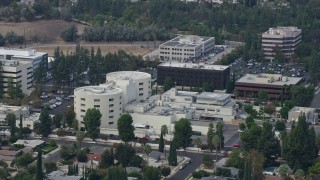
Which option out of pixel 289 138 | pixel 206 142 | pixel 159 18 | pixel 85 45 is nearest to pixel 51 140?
pixel 206 142

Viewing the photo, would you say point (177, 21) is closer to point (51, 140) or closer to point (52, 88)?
point (52, 88)

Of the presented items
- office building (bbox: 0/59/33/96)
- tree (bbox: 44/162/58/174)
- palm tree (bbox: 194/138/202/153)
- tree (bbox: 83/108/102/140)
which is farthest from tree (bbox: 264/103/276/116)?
tree (bbox: 44/162/58/174)

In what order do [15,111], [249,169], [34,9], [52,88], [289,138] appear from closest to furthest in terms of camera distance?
[249,169] → [289,138] → [15,111] → [52,88] → [34,9]

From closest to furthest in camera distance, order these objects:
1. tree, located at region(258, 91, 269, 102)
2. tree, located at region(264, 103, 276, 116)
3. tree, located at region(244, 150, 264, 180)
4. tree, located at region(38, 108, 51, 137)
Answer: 1. tree, located at region(244, 150, 264, 180)
2. tree, located at region(38, 108, 51, 137)
3. tree, located at region(264, 103, 276, 116)
4. tree, located at region(258, 91, 269, 102)

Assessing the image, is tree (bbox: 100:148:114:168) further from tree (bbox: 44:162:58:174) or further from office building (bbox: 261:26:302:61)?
office building (bbox: 261:26:302:61)

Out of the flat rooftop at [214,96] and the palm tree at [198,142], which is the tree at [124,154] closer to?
the palm tree at [198,142]

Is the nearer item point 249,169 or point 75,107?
point 249,169
